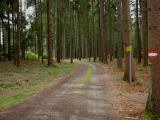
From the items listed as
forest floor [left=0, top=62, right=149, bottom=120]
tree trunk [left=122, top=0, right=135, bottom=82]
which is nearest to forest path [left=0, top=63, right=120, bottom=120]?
forest floor [left=0, top=62, right=149, bottom=120]

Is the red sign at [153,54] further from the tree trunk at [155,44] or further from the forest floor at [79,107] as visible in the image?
the forest floor at [79,107]

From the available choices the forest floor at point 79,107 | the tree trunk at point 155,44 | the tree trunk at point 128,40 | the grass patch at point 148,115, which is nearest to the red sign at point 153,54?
the tree trunk at point 155,44

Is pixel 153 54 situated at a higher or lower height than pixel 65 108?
higher

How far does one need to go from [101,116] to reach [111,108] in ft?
4.70

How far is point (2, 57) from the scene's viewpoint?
124ft

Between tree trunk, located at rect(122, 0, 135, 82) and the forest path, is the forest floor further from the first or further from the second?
tree trunk, located at rect(122, 0, 135, 82)

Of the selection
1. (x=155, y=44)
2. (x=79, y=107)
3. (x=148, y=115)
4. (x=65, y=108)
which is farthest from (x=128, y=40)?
(x=148, y=115)

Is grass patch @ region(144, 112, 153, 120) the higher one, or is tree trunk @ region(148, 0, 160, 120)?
tree trunk @ region(148, 0, 160, 120)

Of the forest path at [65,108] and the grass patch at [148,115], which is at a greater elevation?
the forest path at [65,108]

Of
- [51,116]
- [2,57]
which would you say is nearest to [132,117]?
[51,116]

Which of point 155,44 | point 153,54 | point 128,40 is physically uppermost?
point 128,40

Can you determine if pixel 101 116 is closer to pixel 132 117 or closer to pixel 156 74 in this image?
pixel 132 117

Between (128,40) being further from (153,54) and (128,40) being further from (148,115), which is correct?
(148,115)

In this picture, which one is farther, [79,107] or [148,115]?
[79,107]
